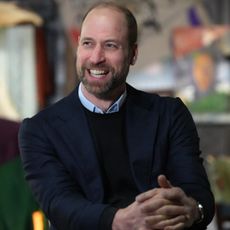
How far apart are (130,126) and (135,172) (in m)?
0.12

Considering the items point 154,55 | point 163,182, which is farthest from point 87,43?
point 154,55

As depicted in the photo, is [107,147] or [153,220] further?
[107,147]

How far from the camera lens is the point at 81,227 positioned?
1.56 meters

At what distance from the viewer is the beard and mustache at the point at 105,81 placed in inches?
63.7

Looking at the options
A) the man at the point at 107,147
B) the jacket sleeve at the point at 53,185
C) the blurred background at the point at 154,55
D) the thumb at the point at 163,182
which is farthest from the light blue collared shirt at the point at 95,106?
the blurred background at the point at 154,55

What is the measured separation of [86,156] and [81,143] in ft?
0.12

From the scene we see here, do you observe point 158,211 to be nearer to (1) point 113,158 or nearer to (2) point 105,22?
(1) point 113,158

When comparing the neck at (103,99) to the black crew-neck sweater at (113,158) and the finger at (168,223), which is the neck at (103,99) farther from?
the finger at (168,223)

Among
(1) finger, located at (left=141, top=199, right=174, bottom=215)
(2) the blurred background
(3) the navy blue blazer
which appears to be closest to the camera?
(1) finger, located at (left=141, top=199, right=174, bottom=215)

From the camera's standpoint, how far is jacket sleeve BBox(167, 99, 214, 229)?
164 centimetres

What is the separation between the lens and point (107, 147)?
1.66m

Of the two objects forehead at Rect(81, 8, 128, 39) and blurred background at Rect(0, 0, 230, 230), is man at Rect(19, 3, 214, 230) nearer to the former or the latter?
forehead at Rect(81, 8, 128, 39)

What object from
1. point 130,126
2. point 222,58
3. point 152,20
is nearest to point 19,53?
point 152,20

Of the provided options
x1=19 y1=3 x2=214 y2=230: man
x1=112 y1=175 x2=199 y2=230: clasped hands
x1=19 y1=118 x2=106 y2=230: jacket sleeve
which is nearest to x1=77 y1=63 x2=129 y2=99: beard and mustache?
x1=19 y1=3 x2=214 y2=230: man
